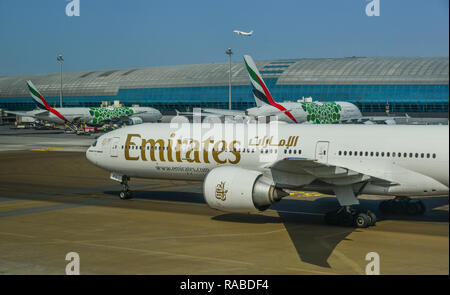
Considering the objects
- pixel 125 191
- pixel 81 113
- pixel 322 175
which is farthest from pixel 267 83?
pixel 322 175

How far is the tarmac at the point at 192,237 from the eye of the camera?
17.2 metres

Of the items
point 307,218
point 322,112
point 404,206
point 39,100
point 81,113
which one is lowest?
point 307,218

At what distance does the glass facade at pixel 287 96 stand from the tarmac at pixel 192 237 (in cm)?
7770

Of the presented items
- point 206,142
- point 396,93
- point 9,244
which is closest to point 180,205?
point 206,142

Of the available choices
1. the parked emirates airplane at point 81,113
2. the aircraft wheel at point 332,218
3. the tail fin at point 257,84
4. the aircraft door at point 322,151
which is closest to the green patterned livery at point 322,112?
the tail fin at point 257,84

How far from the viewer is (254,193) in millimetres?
23078

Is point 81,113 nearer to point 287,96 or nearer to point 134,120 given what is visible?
point 134,120

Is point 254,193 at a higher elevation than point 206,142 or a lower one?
lower

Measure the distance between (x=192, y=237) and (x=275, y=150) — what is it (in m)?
6.58

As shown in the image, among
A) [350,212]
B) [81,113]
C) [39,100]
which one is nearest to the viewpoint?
[350,212]

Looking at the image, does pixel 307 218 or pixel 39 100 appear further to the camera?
pixel 39 100

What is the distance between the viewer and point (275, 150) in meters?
26.2

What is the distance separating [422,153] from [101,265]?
531 inches
